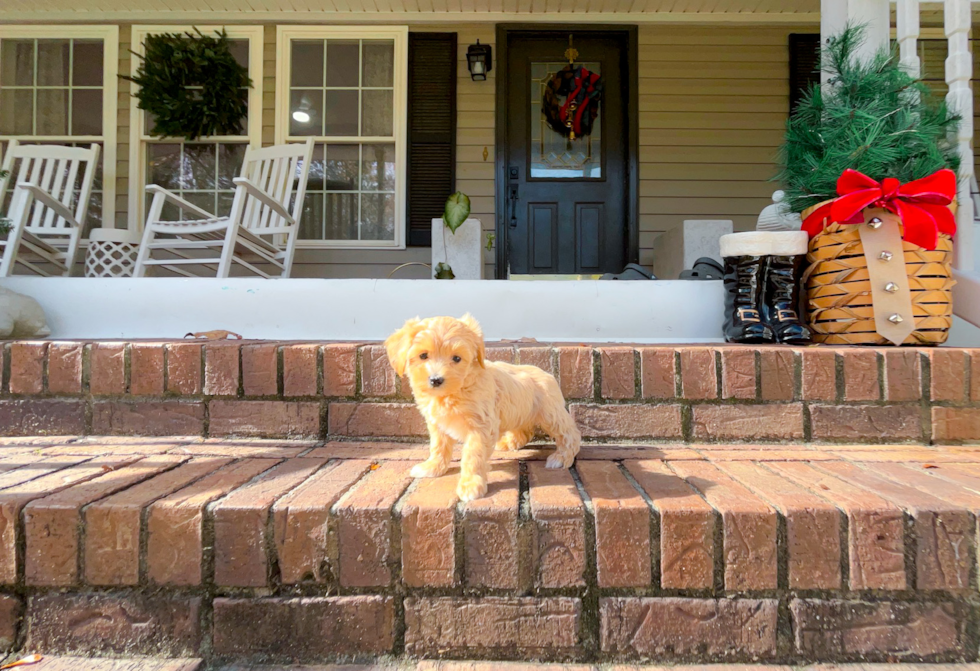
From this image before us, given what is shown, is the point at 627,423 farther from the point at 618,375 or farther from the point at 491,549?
the point at 491,549

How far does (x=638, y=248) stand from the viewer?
4.81 metres

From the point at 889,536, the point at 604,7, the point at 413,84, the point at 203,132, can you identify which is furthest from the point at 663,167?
the point at 889,536

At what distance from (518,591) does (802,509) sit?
504 mm

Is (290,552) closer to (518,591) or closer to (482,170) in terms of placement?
(518,591)

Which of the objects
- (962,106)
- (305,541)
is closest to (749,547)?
(305,541)

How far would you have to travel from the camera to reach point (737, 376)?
4.93 feet

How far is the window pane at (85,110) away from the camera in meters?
4.78

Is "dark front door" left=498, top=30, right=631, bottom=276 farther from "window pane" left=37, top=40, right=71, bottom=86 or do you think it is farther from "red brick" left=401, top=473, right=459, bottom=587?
"red brick" left=401, top=473, right=459, bottom=587

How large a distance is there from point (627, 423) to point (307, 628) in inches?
35.4

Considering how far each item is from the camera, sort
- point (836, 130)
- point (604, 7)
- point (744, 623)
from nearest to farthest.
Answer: point (744, 623), point (836, 130), point (604, 7)

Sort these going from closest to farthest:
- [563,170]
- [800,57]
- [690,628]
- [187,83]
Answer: [690,628] < [187,83] < [800,57] < [563,170]

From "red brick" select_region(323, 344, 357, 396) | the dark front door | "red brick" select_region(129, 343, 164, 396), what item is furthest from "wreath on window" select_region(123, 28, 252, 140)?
"red brick" select_region(323, 344, 357, 396)

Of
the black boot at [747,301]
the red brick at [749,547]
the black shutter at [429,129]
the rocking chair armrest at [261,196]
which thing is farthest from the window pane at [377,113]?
the red brick at [749,547]

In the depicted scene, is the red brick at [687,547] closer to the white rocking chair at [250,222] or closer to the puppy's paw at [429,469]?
the puppy's paw at [429,469]
